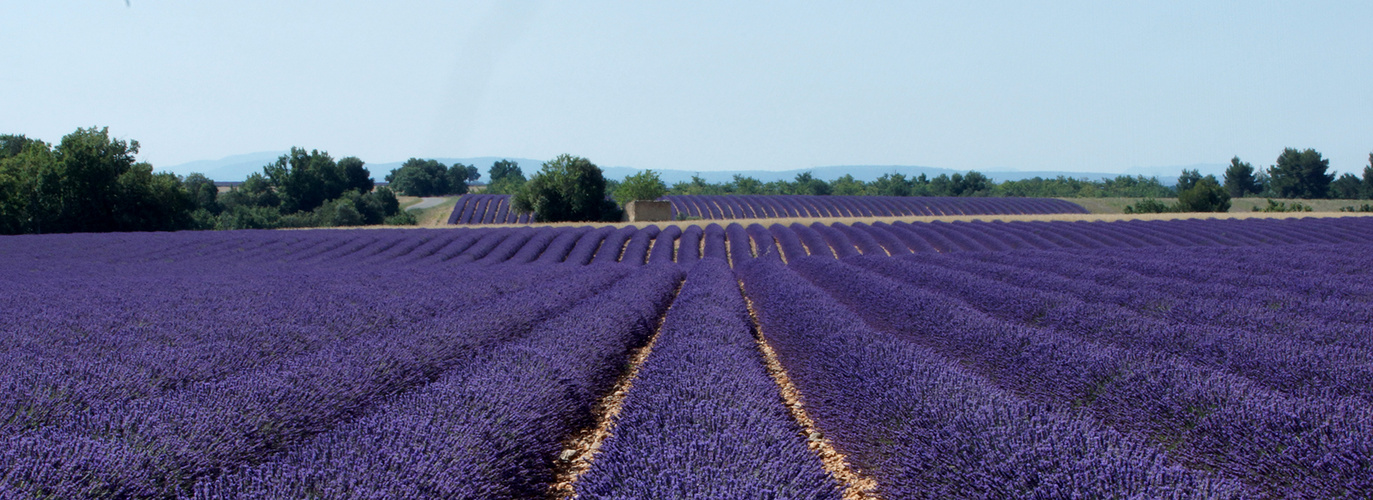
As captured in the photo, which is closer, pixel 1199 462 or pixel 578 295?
pixel 1199 462

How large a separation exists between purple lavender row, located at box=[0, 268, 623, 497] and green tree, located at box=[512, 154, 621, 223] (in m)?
29.4

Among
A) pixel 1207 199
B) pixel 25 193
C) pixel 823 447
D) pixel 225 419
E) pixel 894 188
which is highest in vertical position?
pixel 894 188

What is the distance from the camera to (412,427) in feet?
11.6

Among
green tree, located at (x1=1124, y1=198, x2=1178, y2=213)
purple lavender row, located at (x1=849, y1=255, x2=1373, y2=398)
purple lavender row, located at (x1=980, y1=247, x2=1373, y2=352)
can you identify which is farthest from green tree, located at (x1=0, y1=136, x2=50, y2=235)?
green tree, located at (x1=1124, y1=198, x2=1178, y2=213)

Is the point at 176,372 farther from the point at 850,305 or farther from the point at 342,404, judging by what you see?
the point at 850,305

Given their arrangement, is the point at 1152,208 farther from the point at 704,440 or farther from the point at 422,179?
the point at 422,179

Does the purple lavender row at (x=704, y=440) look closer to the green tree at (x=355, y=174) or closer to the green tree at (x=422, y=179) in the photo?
the green tree at (x=355, y=174)

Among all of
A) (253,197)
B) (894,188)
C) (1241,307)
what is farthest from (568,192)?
(894,188)

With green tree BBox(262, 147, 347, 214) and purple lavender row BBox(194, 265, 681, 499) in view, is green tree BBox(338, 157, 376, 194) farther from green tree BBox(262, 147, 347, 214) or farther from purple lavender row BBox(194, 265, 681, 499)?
purple lavender row BBox(194, 265, 681, 499)

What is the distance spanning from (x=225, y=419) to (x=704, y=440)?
7.57ft

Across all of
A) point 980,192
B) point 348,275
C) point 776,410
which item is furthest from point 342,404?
point 980,192

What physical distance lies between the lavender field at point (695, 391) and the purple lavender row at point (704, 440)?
19 millimetres

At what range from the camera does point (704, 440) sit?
11.1 ft

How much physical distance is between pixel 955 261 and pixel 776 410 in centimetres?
983
